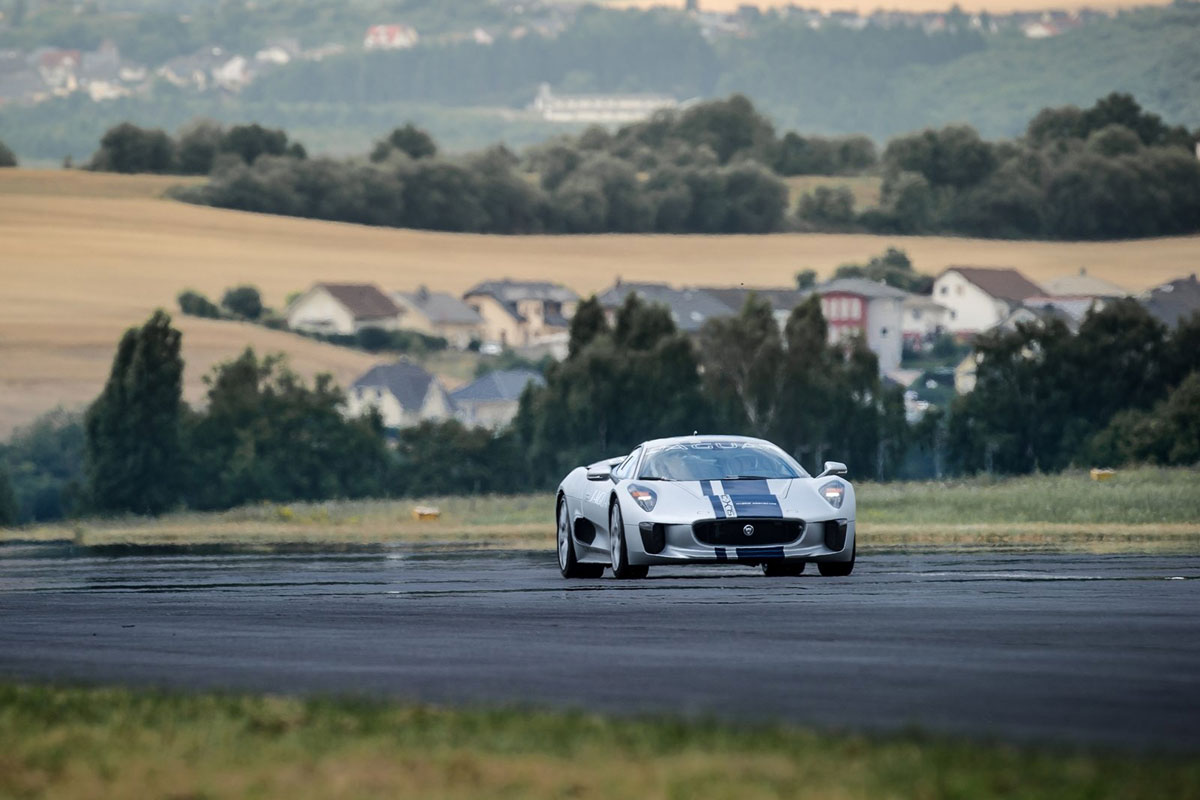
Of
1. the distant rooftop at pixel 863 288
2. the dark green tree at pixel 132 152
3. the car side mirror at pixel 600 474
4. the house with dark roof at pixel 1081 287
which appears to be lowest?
the car side mirror at pixel 600 474

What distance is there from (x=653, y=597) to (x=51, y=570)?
12.4 m

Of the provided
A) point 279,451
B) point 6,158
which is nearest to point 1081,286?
point 279,451

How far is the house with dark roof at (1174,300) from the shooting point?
4124 inches

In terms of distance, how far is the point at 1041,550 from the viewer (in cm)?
2675

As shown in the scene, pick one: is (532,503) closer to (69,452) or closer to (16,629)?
(16,629)

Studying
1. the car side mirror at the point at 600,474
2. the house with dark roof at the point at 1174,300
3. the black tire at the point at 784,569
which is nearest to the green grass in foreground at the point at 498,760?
the car side mirror at the point at 600,474

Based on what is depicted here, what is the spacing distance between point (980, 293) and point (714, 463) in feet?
397

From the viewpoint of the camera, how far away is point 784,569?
2186 cm

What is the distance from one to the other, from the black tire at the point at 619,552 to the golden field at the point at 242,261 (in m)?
81.8

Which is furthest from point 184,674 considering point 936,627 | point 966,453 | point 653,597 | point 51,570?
point 966,453

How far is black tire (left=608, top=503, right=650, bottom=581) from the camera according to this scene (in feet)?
66.8

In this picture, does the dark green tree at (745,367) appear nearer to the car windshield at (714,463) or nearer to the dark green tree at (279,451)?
the dark green tree at (279,451)

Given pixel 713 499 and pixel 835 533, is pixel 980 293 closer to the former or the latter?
pixel 835 533

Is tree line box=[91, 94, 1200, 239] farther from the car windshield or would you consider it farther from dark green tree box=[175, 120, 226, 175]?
the car windshield
